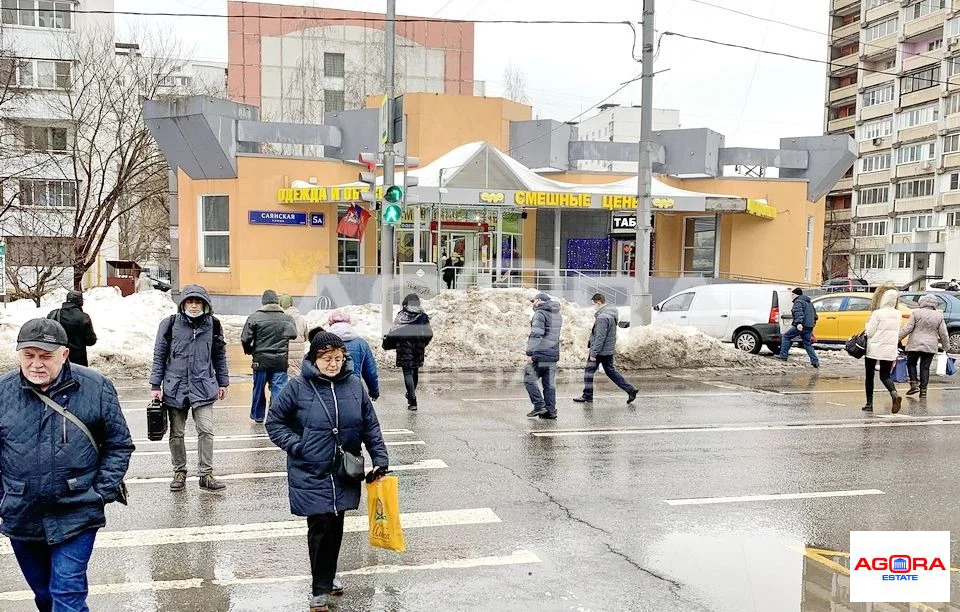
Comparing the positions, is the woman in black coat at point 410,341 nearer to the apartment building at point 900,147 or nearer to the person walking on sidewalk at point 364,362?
the person walking on sidewalk at point 364,362

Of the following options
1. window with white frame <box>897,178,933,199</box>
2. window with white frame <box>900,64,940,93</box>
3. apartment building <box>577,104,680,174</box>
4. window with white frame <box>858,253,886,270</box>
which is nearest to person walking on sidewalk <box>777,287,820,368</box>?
window with white frame <box>897,178,933,199</box>

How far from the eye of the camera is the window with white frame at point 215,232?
82.9ft

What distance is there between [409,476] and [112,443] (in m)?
3.99

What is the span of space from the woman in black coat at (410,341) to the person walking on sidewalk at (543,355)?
5.41 ft

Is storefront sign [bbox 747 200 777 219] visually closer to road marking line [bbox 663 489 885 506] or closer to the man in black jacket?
road marking line [bbox 663 489 885 506]

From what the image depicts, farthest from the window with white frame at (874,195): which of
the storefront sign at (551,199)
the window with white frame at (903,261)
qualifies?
the storefront sign at (551,199)

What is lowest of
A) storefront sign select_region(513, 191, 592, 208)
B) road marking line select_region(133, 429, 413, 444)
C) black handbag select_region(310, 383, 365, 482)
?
road marking line select_region(133, 429, 413, 444)

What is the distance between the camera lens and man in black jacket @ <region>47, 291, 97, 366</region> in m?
10.3

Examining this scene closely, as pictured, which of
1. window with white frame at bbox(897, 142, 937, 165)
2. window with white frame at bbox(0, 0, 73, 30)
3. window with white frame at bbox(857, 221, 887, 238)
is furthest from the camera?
window with white frame at bbox(857, 221, 887, 238)

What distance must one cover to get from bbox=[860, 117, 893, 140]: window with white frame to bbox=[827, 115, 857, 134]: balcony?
215 centimetres

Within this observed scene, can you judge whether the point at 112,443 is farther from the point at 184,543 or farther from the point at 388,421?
the point at 388,421

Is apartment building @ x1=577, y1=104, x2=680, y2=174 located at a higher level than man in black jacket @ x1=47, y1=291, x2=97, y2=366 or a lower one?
higher

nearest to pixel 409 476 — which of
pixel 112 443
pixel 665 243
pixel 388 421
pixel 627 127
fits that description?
pixel 388 421

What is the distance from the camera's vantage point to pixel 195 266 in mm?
25594
